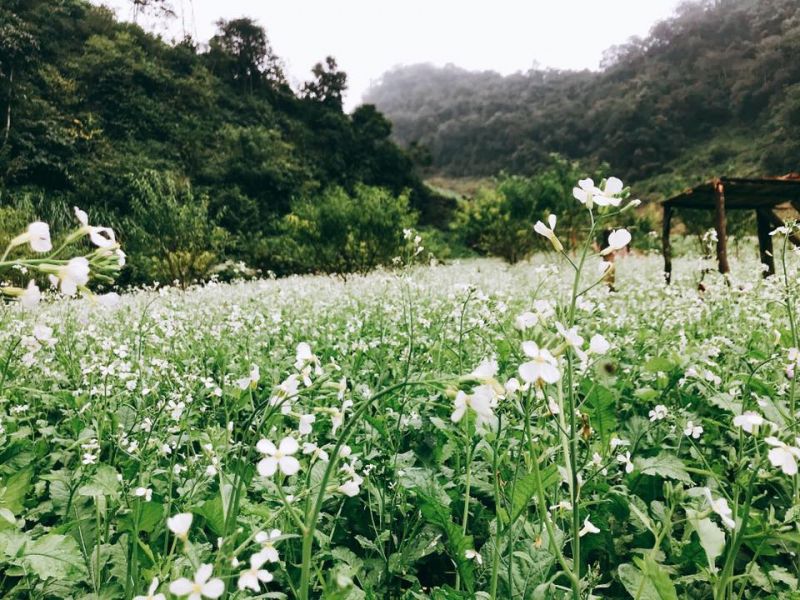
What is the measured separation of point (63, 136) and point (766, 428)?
30263 mm

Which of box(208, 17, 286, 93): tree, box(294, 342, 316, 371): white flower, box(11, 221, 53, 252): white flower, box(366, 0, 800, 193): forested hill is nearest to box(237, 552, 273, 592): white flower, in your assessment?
box(294, 342, 316, 371): white flower

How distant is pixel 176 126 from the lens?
29.7 metres

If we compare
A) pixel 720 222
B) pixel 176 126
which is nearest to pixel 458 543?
pixel 720 222

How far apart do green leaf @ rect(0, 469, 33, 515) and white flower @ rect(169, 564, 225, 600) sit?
138 centimetres

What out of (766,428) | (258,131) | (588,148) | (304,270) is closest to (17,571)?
(766,428)

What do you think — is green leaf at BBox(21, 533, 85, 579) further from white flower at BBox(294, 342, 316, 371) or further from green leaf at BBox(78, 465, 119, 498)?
white flower at BBox(294, 342, 316, 371)

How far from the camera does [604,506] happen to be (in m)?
1.78

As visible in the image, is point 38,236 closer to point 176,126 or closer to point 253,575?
point 253,575

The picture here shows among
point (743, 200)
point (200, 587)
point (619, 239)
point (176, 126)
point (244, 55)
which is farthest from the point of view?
point (244, 55)

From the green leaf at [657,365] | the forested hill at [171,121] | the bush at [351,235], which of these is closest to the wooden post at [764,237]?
the green leaf at [657,365]

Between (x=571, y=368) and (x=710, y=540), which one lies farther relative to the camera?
(x=710, y=540)

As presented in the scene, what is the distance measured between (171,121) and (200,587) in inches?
1349

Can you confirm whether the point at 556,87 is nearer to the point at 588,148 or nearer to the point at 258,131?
the point at 588,148

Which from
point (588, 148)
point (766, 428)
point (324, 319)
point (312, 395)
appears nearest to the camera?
point (766, 428)
